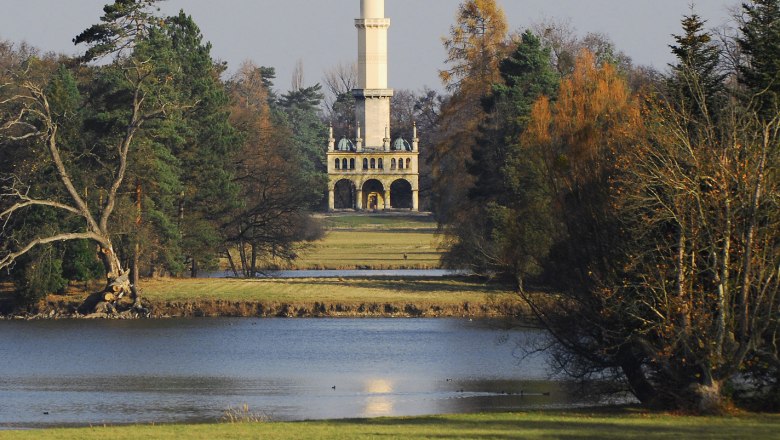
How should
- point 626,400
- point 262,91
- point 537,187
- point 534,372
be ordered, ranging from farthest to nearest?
1. point 262,91
2. point 537,187
3. point 534,372
4. point 626,400

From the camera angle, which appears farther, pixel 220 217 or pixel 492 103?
pixel 220 217

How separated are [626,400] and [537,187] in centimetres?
1616

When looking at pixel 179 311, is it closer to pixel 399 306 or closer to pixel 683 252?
pixel 399 306

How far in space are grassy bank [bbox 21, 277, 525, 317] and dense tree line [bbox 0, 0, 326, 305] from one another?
124cm

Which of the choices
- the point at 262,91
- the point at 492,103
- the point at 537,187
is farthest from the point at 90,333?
the point at 262,91

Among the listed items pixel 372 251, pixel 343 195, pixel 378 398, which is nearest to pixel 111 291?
pixel 378 398

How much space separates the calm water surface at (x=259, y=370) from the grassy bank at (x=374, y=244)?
62.2 feet

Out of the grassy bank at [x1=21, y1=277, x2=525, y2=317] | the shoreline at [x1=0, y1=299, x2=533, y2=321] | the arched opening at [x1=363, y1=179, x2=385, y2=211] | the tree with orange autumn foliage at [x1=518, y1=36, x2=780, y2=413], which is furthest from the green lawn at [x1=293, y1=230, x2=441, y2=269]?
the tree with orange autumn foliage at [x1=518, y1=36, x2=780, y2=413]

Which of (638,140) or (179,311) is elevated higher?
(638,140)

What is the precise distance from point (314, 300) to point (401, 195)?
309 feet

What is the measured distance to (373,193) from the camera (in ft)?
494

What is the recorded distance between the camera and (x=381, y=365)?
40406mm

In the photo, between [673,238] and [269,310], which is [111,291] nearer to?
[269,310]

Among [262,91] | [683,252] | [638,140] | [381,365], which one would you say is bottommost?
[381,365]
